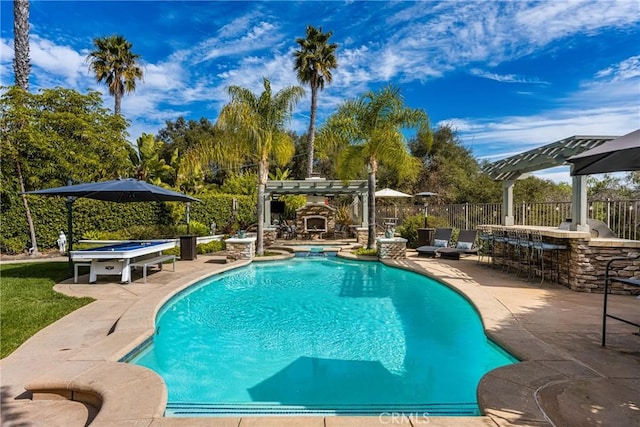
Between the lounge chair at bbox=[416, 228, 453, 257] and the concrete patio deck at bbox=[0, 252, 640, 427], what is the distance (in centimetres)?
682

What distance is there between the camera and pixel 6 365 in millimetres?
3936

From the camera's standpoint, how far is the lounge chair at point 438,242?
1333 centimetres

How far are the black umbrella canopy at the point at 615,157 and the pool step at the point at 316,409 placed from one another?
3169 mm

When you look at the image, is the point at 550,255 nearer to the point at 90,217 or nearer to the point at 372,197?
the point at 372,197

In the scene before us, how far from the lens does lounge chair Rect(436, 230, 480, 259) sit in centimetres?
1248

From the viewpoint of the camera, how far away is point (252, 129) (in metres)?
12.3

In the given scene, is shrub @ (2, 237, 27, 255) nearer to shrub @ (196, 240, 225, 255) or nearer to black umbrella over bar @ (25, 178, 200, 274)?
black umbrella over bar @ (25, 178, 200, 274)

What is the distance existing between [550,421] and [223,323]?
515cm

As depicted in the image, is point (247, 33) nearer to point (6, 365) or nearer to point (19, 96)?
point (19, 96)

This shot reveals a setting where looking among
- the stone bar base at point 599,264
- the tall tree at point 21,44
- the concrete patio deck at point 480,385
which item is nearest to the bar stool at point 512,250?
the stone bar base at point 599,264

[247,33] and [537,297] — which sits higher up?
[247,33]

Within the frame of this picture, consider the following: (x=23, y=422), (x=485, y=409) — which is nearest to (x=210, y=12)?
(x=23, y=422)

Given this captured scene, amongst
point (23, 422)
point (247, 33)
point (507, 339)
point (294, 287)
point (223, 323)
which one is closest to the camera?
point (23, 422)

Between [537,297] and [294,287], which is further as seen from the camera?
[294,287]
